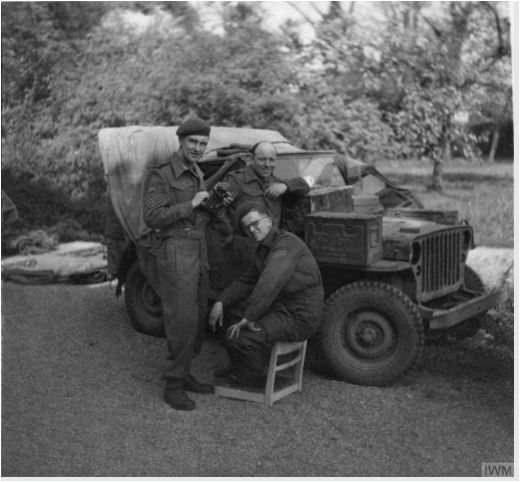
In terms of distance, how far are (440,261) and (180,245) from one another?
7.07 ft

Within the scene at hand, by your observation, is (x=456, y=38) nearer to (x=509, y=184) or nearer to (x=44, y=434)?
(x=509, y=184)

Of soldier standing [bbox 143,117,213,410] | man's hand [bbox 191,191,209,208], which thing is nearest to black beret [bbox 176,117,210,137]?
soldier standing [bbox 143,117,213,410]

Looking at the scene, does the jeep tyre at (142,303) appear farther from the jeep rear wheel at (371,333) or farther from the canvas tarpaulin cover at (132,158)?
the jeep rear wheel at (371,333)

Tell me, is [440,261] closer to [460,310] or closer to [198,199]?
[460,310]

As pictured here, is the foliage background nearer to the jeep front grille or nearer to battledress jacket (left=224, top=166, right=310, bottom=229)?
the jeep front grille

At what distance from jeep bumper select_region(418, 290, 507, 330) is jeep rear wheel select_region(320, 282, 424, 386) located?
16 centimetres

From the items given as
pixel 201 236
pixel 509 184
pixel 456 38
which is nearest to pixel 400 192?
pixel 509 184

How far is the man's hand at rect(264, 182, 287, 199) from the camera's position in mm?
5719

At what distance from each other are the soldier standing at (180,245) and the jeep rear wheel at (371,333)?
109 cm

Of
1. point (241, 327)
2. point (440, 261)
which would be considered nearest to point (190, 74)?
point (440, 261)

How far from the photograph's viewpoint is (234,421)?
16.1 feet

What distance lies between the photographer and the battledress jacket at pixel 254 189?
5.80m

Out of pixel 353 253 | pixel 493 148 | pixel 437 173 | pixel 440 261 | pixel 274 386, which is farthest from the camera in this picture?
pixel 437 173

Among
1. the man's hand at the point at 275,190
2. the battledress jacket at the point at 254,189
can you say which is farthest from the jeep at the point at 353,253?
the man's hand at the point at 275,190
